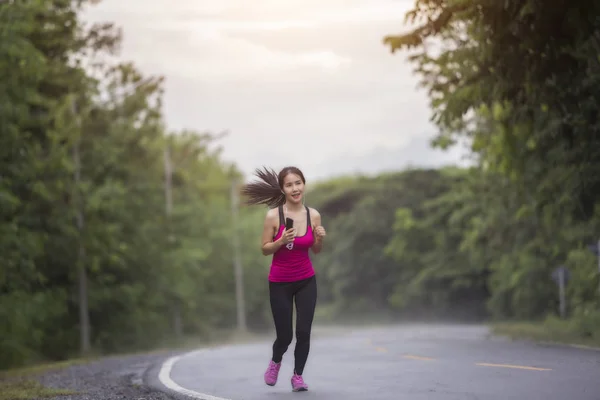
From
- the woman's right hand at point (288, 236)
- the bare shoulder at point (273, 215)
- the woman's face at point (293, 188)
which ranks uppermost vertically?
the woman's face at point (293, 188)

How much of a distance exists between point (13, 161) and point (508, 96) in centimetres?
1417

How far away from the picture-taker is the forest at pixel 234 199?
603 inches

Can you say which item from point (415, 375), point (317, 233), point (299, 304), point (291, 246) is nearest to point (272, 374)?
point (299, 304)

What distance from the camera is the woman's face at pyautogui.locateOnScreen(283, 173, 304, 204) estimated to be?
9656 mm

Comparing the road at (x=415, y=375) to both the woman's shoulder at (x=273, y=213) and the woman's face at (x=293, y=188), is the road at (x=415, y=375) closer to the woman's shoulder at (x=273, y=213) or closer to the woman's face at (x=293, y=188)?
the woman's shoulder at (x=273, y=213)

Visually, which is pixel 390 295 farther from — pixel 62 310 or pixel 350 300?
pixel 62 310

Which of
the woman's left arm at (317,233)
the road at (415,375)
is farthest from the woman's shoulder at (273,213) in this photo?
the road at (415,375)

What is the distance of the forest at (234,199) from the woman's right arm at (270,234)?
16.9 ft

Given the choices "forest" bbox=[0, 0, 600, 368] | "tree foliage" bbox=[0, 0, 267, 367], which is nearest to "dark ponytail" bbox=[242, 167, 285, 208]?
"forest" bbox=[0, 0, 600, 368]

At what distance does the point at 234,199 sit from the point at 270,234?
167ft

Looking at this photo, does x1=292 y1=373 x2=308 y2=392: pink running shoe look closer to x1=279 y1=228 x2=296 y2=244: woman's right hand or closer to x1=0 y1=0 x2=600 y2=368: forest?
x1=279 y1=228 x2=296 y2=244: woman's right hand

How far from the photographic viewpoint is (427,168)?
7600cm

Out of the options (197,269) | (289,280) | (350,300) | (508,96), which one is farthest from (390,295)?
(289,280)

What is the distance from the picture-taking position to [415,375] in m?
11.2
